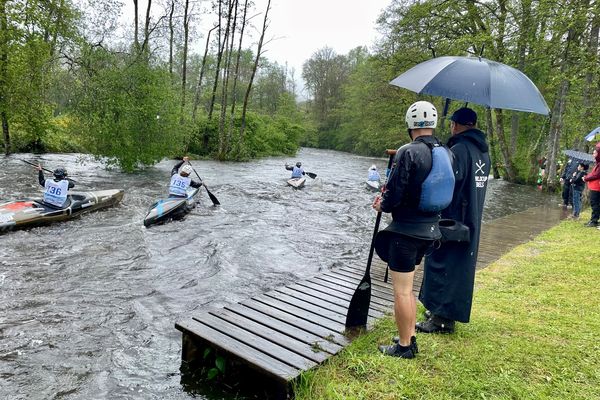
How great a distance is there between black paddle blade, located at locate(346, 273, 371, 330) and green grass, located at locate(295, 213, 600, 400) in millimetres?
169

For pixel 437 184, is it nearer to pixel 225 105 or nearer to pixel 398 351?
pixel 398 351

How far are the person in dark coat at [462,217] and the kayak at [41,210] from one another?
7.70 m

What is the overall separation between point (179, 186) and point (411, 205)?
27.8 ft

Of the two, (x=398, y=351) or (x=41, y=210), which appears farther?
(x=41, y=210)

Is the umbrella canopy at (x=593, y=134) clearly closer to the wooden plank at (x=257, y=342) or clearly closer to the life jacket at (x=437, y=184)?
the life jacket at (x=437, y=184)

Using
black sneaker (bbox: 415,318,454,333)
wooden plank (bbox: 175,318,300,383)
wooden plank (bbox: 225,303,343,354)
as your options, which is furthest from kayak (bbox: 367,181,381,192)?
wooden plank (bbox: 175,318,300,383)

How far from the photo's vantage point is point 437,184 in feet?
9.13

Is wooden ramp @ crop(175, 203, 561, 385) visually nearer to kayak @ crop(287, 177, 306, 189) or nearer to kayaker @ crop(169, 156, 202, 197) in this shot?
kayaker @ crop(169, 156, 202, 197)

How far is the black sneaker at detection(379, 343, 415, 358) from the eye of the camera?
9.95 feet

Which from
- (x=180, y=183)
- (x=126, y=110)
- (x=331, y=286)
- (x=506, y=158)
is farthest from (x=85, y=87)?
(x=506, y=158)

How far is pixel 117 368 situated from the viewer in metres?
3.70

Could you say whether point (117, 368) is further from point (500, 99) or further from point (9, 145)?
point (9, 145)

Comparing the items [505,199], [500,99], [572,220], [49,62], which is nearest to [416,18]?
[505,199]

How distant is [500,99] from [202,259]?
17.8 ft
